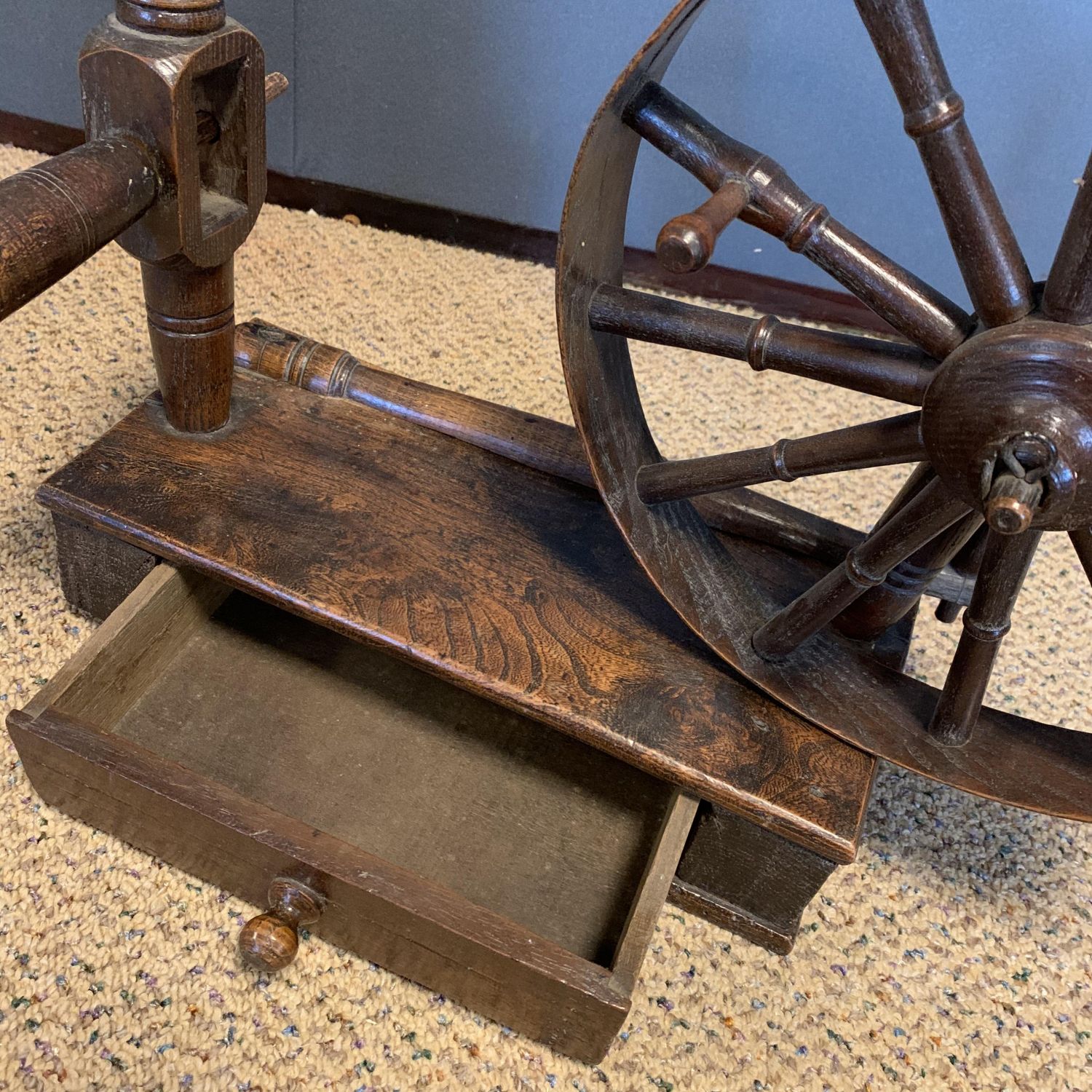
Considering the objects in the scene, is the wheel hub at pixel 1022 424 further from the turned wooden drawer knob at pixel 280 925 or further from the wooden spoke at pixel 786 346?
the turned wooden drawer knob at pixel 280 925

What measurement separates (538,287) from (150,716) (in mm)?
1070

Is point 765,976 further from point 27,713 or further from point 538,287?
point 538,287

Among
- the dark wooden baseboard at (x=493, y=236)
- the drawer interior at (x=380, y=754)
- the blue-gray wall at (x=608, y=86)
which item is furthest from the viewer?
the dark wooden baseboard at (x=493, y=236)

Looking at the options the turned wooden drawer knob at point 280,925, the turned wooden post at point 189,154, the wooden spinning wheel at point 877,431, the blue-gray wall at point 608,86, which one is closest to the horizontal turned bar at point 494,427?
the wooden spinning wheel at point 877,431

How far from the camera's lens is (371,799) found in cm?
110

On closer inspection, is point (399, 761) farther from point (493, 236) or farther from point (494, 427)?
point (493, 236)

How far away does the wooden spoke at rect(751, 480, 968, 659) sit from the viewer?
0.89 meters

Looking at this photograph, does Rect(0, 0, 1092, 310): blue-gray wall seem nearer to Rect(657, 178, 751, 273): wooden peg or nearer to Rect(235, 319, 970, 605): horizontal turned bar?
Rect(235, 319, 970, 605): horizontal turned bar

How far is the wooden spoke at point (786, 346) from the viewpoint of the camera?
874mm

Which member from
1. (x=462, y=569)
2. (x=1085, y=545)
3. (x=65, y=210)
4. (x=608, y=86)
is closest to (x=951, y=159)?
(x=1085, y=545)

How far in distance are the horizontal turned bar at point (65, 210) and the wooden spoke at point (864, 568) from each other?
651 mm

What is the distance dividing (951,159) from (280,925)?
31.6 inches

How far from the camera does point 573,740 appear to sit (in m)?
1.20

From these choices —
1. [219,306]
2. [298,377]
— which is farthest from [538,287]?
[219,306]
